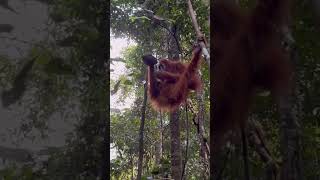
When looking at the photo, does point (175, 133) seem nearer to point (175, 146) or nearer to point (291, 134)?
point (175, 146)

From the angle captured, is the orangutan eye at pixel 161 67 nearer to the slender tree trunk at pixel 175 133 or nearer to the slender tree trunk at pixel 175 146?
the slender tree trunk at pixel 175 133

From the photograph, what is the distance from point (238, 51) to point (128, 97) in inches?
57.1

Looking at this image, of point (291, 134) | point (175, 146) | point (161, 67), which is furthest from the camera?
point (175, 146)

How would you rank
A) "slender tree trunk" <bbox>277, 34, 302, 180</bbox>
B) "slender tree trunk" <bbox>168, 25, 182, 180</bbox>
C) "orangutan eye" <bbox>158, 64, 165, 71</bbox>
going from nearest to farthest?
1. "slender tree trunk" <bbox>277, 34, 302, 180</bbox>
2. "orangutan eye" <bbox>158, 64, 165, 71</bbox>
3. "slender tree trunk" <bbox>168, 25, 182, 180</bbox>

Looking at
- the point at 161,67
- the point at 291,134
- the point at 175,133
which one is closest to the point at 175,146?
the point at 175,133

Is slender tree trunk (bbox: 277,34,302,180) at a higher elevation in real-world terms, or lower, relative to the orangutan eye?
lower

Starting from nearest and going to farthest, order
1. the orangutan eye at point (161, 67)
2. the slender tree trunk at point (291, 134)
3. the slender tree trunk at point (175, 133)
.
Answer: the slender tree trunk at point (291, 134)
the orangutan eye at point (161, 67)
the slender tree trunk at point (175, 133)

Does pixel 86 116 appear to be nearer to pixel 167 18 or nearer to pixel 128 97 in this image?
pixel 167 18

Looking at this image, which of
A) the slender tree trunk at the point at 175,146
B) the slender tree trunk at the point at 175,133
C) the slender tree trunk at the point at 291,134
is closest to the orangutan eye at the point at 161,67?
the slender tree trunk at the point at 175,133

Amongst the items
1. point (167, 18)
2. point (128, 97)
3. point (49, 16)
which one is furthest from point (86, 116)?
point (128, 97)

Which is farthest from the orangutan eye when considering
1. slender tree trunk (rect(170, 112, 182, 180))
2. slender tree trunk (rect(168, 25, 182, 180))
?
slender tree trunk (rect(170, 112, 182, 180))

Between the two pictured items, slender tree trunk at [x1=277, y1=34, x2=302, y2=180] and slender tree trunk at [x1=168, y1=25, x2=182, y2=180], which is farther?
slender tree trunk at [x1=168, y1=25, x2=182, y2=180]

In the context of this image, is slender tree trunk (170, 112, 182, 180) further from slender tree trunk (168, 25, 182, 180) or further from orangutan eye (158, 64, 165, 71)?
orangutan eye (158, 64, 165, 71)

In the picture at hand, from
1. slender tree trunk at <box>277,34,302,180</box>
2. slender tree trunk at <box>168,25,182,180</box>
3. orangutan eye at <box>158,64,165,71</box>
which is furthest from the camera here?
slender tree trunk at <box>168,25,182,180</box>
